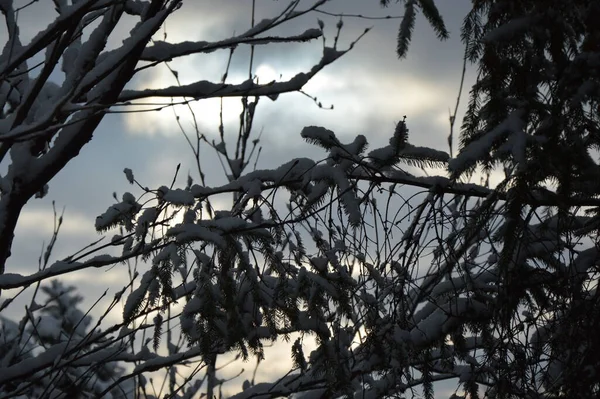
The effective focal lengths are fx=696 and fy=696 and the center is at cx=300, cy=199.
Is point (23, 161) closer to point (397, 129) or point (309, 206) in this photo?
point (309, 206)

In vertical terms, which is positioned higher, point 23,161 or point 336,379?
point 23,161

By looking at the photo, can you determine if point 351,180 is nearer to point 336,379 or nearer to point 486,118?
point 486,118

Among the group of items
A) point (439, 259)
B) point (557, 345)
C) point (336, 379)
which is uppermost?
point (439, 259)

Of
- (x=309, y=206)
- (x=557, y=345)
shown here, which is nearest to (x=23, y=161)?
(x=309, y=206)

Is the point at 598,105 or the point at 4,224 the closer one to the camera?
the point at 598,105

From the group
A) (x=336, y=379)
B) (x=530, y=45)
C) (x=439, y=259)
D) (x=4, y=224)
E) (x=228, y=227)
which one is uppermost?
Result: (x=4, y=224)

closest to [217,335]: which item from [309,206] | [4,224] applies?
[309,206]

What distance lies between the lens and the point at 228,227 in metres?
3.25

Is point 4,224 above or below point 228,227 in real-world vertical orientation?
above

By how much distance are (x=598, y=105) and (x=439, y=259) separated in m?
0.94

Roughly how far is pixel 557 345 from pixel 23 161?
108 inches

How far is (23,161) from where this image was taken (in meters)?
3.63

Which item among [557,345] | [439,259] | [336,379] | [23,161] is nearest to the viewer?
[557,345]

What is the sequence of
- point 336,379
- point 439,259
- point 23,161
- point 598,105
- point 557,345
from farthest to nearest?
point 23,161, point 336,379, point 439,259, point 557,345, point 598,105
